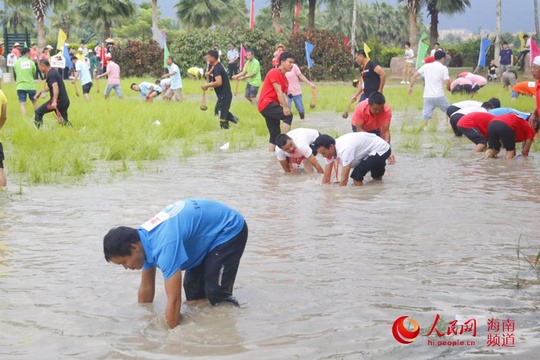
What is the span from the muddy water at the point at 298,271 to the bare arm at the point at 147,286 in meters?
0.07

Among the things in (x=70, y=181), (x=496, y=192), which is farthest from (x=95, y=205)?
(x=496, y=192)

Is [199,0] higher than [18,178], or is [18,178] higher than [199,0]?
[199,0]

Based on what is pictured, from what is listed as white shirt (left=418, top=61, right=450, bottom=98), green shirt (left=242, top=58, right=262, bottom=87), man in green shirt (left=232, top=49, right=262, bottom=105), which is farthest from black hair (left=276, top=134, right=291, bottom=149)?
green shirt (left=242, top=58, right=262, bottom=87)

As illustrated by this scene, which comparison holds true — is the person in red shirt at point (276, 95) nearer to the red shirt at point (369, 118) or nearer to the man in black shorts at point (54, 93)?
the red shirt at point (369, 118)

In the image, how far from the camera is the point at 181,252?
15.9 feet

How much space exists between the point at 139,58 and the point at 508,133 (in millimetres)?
28987

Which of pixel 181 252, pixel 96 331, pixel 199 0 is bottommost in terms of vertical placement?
pixel 96 331

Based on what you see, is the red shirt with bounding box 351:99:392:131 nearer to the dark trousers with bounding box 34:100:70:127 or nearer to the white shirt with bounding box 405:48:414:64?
the dark trousers with bounding box 34:100:70:127

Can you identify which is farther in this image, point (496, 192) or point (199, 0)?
point (199, 0)

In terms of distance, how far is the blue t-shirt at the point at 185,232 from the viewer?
4801mm

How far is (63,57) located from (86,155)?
17636mm

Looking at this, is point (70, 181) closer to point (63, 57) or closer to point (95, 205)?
point (95, 205)

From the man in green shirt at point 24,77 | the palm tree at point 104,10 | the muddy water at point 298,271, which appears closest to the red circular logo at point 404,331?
the muddy water at point 298,271

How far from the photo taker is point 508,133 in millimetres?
12086
